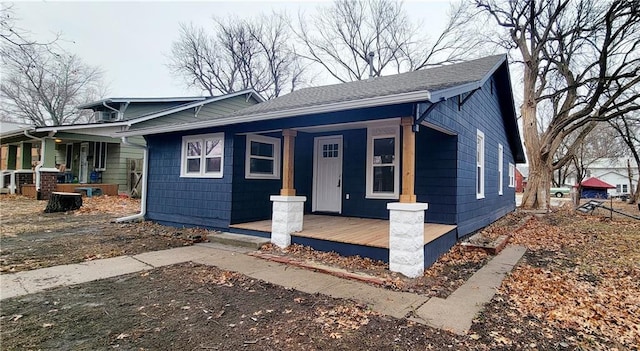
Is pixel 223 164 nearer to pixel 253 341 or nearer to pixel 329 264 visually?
pixel 329 264

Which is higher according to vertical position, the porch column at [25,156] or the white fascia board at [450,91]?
the white fascia board at [450,91]

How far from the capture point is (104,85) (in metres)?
30.9

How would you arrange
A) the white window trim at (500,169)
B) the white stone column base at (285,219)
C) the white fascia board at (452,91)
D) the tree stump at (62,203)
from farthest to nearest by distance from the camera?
the white window trim at (500,169)
the tree stump at (62,203)
the white stone column base at (285,219)
the white fascia board at (452,91)

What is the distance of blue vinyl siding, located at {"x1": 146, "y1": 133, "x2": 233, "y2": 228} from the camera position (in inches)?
273

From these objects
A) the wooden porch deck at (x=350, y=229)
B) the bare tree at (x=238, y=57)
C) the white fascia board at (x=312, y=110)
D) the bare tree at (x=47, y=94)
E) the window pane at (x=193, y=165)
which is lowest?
the wooden porch deck at (x=350, y=229)

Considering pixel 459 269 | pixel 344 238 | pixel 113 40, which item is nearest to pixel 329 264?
pixel 344 238

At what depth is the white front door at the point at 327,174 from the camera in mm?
8180

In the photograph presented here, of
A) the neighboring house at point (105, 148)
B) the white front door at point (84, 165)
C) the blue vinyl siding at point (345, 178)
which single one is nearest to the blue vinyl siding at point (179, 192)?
the blue vinyl siding at point (345, 178)

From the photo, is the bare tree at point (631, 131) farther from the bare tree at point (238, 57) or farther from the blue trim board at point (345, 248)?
the bare tree at point (238, 57)

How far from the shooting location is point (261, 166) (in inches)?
297

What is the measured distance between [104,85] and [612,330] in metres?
37.9

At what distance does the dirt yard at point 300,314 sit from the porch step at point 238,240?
0.87 metres

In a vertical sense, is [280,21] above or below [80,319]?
above

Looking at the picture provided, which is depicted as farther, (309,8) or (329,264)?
(309,8)
